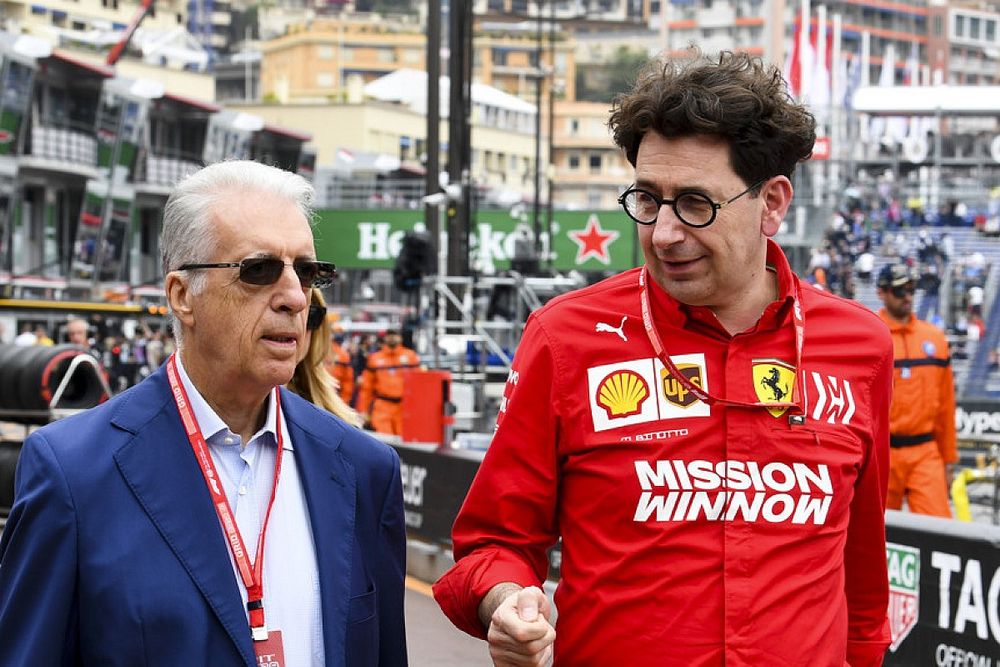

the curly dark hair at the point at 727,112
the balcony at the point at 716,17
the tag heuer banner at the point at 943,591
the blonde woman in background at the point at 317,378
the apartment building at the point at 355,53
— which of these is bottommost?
the tag heuer banner at the point at 943,591

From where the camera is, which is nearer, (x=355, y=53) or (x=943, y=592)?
(x=943, y=592)

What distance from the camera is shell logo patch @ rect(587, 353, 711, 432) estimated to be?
3.23 metres

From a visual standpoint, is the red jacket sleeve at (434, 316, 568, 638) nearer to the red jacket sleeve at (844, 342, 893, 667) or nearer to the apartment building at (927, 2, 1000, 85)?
the red jacket sleeve at (844, 342, 893, 667)

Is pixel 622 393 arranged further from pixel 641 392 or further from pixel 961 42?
pixel 961 42

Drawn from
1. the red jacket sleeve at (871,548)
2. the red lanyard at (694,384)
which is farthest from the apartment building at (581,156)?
the red lanyard at (694,384)

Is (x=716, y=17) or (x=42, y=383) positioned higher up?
(x=716, y=17)

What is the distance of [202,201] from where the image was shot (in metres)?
3.00

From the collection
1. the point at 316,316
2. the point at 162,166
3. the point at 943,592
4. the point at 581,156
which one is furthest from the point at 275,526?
the point at 581,156

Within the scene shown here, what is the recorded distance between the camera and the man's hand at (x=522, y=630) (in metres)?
2.90

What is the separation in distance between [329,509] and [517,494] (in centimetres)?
39

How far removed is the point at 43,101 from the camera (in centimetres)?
6228

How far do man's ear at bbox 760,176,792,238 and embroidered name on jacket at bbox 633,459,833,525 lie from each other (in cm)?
48

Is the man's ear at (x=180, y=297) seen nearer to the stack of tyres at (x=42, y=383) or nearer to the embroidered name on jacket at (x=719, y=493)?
the embroidered name on jacket at (x=719, y=493)

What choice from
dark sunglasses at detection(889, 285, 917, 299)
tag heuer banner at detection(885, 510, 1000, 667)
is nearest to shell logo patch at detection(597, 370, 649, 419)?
tag heuer banner at detection(885, 510, 1000, 667)
